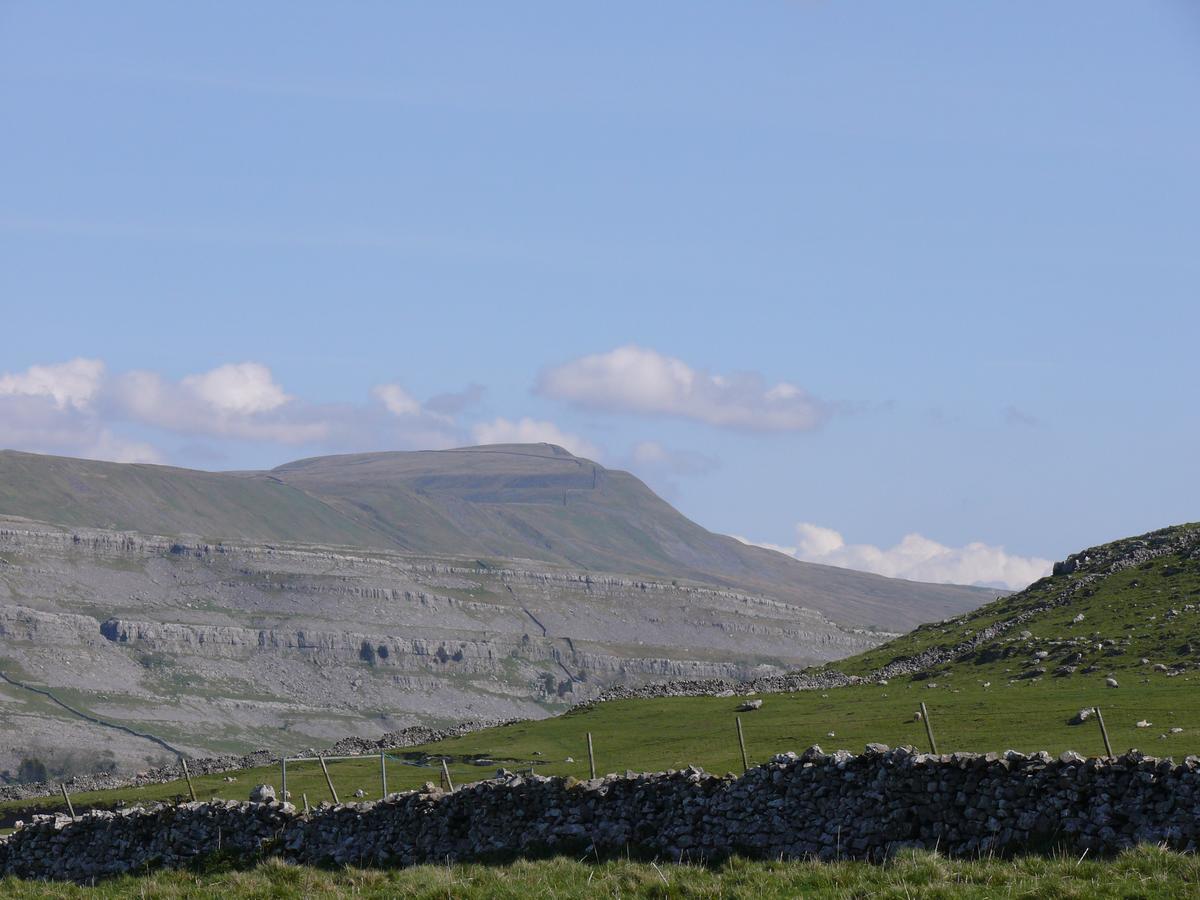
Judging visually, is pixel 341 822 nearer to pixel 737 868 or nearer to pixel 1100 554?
pixel 737 868

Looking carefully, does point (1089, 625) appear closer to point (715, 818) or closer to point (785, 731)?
point (785, 731)

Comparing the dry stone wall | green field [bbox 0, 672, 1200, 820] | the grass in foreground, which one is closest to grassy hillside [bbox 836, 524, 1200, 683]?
green field [bbox 0, 672, 1200, 820]

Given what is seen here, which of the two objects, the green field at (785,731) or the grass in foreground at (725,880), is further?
the green field at (785,731)

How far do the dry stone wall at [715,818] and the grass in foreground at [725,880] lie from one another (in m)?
2.19

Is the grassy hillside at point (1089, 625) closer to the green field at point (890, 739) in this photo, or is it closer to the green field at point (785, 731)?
the green field at point (890, 739)

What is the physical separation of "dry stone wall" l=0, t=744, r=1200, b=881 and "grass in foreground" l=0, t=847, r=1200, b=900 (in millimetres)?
2192

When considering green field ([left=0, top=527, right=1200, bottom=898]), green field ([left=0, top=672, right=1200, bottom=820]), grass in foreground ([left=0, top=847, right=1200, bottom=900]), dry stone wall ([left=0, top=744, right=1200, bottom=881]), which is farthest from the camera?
green field ([left=0, top=672, right=1200, bottom=820])

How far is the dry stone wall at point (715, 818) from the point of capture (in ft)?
108

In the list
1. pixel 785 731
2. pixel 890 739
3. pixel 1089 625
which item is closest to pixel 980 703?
pixel 785 731

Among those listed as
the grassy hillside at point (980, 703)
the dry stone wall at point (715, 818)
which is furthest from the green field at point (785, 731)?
the dry stone wall at point (715, 818)

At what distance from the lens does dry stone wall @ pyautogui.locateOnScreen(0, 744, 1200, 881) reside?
32.9 meters

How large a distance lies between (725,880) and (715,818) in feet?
22.5

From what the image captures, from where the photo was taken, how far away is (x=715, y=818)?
1524 inches

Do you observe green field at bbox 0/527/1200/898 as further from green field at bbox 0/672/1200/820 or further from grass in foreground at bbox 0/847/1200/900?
green field at bbox 0/672/1200/820
